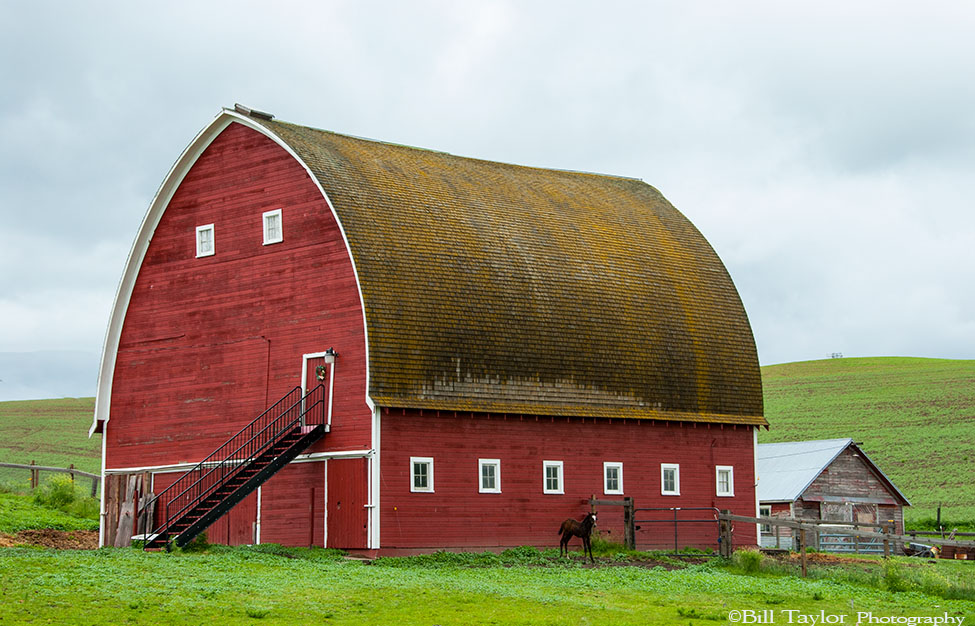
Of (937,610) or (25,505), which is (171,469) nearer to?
(25,505)

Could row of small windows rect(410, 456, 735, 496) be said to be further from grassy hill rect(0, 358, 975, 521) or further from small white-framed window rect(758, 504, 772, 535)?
grassy hill rect(0, 358, 975, 521)

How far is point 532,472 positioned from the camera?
30531mm

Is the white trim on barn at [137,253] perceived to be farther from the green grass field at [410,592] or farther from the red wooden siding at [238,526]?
the green grass field at [410,592]

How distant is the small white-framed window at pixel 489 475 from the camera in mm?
29547

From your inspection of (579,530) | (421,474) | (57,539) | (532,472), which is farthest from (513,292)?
(57,539)

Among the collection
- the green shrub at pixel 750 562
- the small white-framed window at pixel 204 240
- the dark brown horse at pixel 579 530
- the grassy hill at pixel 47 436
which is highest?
the small white-framed window at pixel 204 240

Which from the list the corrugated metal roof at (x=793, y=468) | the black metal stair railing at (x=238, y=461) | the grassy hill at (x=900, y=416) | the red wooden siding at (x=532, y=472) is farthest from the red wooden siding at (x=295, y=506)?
the grassy hill at (x=900, y=416)

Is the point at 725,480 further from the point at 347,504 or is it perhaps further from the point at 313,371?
the point at 313,371

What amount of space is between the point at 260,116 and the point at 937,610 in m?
20.5

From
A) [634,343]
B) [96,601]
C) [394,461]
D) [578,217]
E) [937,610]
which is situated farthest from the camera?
[578,217]

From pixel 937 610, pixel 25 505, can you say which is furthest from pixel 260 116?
pixel 937 610

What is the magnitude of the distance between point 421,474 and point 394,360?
2.75m

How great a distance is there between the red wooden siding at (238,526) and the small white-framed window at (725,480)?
12696 millimetres

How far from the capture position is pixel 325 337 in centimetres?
2914
